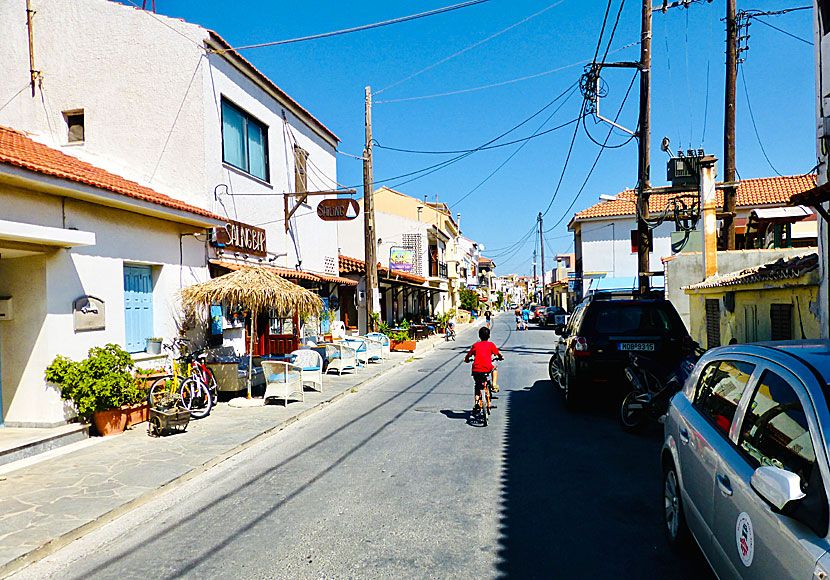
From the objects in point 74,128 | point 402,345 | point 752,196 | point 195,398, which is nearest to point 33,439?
point 195,398

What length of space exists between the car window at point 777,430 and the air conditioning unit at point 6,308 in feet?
28.9

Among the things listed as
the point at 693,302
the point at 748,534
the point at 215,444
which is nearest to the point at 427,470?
the point at 215,444

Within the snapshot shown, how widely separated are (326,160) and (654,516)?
56.1 ft

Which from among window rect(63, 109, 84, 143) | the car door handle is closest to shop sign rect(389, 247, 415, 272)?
window rect(63, 109, 84, 143)

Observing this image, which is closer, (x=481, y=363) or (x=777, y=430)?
(x=777, y=430)

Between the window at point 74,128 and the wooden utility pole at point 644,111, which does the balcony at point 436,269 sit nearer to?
the wooden utility pole at point 644,111

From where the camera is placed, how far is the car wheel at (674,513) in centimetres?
401

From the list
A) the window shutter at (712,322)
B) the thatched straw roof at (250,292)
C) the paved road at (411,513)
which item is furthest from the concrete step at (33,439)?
the window shutter at (712,322)

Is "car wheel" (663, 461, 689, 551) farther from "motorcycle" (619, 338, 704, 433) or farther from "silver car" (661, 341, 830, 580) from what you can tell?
"motorcycle" (619, 338, 704, 433)

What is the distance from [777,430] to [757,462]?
18 centimetres

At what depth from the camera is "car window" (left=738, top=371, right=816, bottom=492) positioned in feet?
8.30

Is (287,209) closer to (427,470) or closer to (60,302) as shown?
(60,302)

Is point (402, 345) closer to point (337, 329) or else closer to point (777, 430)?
point (337, 329)

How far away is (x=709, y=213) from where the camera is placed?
15789 mm
